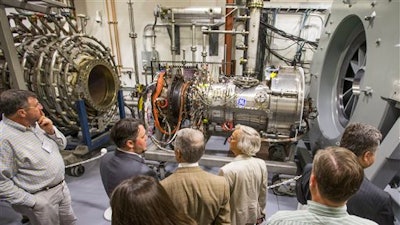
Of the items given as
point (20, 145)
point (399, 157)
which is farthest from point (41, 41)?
point (399, 157)

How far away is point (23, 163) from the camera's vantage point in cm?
145

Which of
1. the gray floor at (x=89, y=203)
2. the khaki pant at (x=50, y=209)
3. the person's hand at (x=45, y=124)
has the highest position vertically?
the person's hand at (x=45, y=124)

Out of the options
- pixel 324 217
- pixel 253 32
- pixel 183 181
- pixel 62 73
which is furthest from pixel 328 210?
pixel 253 32

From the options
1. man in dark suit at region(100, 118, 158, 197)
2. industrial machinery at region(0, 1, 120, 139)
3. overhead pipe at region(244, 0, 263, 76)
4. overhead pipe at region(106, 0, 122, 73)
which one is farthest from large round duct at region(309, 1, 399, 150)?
overhead pipe at region(106, 0, 122, 73)

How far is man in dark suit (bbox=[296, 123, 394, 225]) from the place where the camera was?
42.8 inches

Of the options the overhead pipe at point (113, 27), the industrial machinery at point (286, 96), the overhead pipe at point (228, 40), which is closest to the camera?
the industrial machinery at point (286, 96)

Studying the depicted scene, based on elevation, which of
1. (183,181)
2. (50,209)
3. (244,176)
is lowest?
(50,209)

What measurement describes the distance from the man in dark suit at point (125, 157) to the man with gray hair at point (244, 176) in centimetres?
49

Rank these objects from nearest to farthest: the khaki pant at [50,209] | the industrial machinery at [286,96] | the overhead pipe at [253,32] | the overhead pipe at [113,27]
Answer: the khaki pant at [50,209] < the industrial machinery at [286,96] < the overhead pipe at [253,32] < the overhead pipe at [113,27]

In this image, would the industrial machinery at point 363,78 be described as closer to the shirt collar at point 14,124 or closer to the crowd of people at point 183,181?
the crowd of people at point 183,181

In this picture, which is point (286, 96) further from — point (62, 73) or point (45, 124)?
point (62, 73)

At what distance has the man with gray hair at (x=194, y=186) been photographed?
1151mm

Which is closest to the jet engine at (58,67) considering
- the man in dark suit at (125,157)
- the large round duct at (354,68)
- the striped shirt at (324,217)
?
the man in dark suit at (125,157)

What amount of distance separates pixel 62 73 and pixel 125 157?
1.98 meters
